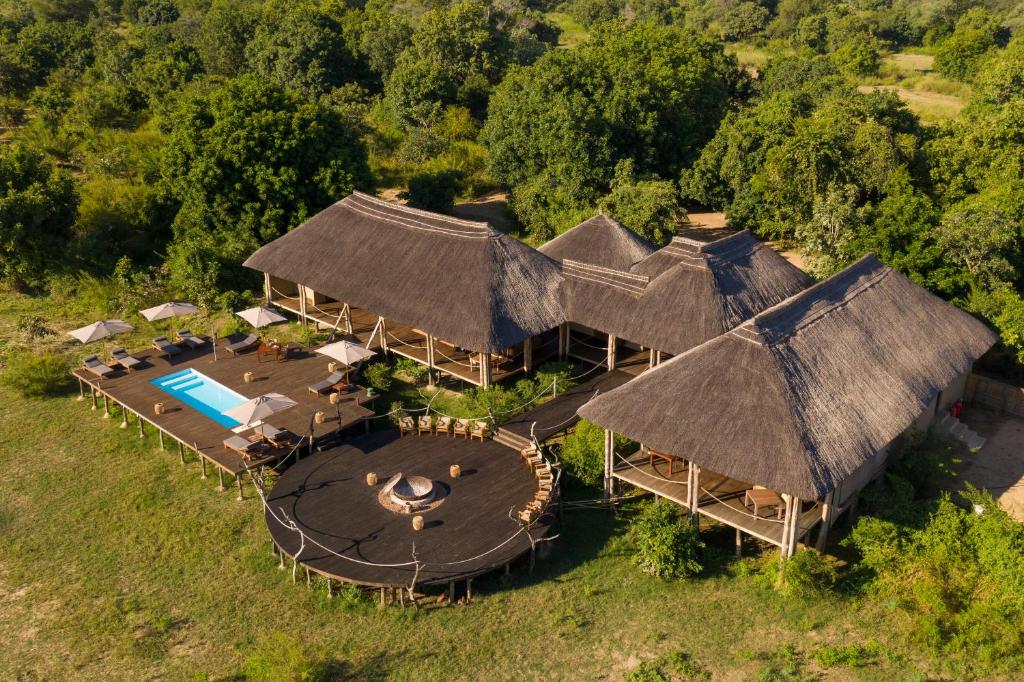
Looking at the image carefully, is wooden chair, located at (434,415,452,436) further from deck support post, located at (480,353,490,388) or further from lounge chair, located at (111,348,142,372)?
lounge chair, located at (111,348,142,372)

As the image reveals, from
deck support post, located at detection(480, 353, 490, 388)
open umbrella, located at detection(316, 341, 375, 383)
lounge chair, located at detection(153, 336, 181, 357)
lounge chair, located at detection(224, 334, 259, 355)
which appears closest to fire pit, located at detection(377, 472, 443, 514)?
deck support post, located at detection(480, 353, 490, 388)

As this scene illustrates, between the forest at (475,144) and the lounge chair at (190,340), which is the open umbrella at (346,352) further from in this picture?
the forest at (475,144)

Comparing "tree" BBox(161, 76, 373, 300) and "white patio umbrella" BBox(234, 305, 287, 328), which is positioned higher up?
"tree" BBox(161, 76, 373, 300)

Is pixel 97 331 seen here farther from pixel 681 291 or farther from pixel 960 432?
pixel 960 432

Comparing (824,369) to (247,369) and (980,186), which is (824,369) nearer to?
(247,369)

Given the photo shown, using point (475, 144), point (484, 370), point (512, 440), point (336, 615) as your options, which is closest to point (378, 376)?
point (484, 370)

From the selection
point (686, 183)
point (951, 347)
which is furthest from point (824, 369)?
point (686, 183)
